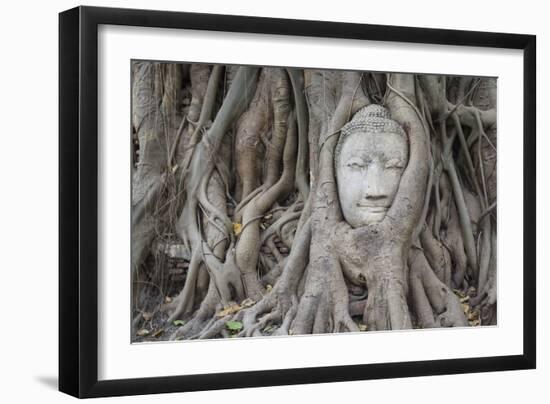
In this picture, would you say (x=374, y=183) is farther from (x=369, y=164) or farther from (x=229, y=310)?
(x=229, y=310)

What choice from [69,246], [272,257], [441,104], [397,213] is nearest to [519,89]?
[441,104]

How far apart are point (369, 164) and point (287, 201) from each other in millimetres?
595

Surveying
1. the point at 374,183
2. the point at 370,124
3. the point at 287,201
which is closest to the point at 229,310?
the point at 287,201

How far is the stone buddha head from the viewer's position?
26.3 feet

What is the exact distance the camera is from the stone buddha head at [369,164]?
802cm

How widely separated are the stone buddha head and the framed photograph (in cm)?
1

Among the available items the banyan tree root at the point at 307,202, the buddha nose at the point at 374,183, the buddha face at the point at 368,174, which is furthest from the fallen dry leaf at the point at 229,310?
the buddha nose at the point at 374,183

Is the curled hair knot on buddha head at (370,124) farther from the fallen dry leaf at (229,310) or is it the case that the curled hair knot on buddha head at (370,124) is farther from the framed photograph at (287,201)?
the fallen dry leaf at (229,310)

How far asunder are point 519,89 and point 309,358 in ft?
7.57

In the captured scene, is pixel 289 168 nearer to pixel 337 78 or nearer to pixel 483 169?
pixel 337 78

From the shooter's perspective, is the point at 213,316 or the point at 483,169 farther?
the point at 483,169

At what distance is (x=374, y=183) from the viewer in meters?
8.09

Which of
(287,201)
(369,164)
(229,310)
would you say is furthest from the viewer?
(369,164)

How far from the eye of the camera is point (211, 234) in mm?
7719
